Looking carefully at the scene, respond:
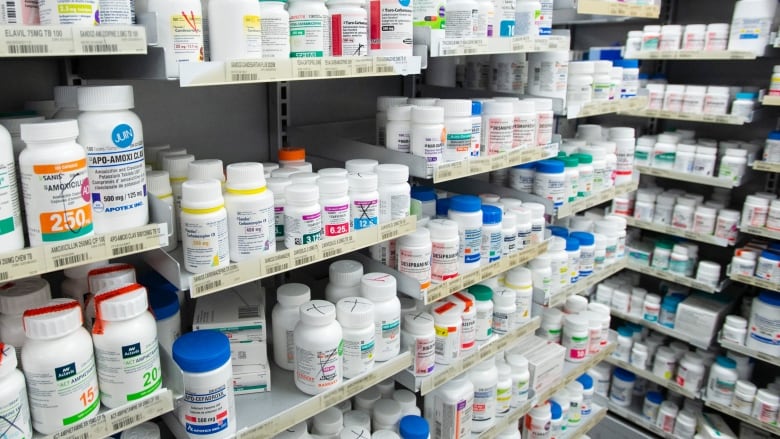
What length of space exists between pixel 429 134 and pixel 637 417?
267cm

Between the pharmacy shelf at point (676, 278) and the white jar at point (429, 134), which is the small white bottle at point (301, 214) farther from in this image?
the pharmacy shelf at point (676, 278)

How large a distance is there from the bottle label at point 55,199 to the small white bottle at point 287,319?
60 cm

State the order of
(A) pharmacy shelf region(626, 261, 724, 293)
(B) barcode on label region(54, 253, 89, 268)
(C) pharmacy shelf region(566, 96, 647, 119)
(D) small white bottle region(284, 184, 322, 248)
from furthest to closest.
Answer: (A) pharmacy shelf region(626, 261, 724, 293)
(C) pharmacy shelf region(566, 96, 647, 119)
(D) small white bottle region(284, 184, 322, 248)
(B) barcode on label region(54, 253, 89, 268)

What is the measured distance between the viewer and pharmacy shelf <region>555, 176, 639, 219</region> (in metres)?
2.08

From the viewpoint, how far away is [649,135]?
3.43 metres

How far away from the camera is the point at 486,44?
1.63m

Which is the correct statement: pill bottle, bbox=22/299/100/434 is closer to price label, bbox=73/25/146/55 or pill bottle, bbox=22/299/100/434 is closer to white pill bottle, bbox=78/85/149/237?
white pill bottle, bbox=78/85/149/237

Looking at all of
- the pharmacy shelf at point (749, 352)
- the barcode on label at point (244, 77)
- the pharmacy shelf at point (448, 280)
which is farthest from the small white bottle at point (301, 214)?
the pharmacy shelf at point (749, 352)

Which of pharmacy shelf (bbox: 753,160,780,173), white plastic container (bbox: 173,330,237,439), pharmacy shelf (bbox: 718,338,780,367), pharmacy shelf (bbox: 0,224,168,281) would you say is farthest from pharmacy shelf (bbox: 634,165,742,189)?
pharmacy shelf (bbox: 0,224,168,281)

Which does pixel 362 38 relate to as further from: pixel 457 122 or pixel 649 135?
pixel 649 135

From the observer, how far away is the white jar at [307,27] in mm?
1252

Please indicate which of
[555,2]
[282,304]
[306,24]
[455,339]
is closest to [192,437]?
[282,304]

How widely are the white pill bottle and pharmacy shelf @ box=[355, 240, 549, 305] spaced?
78cm

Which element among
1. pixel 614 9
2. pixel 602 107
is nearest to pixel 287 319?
pixel 602 107
